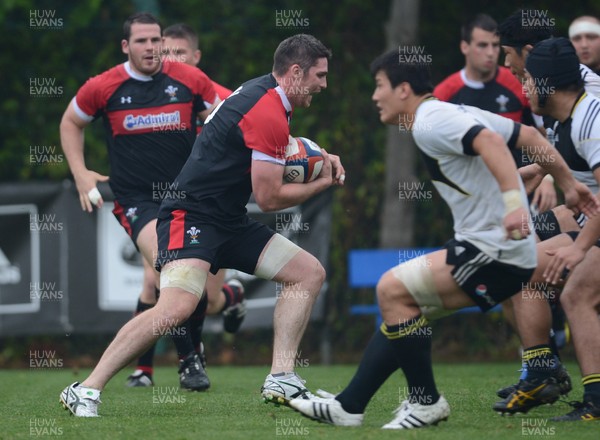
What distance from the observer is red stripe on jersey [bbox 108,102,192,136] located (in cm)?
790

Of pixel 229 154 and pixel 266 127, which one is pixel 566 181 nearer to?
pixel 266 127

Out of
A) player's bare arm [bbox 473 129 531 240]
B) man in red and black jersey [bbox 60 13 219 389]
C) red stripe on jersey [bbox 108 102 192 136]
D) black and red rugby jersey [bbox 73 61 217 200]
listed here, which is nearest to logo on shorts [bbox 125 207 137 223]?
man in red and black jersey [bbox 60 13 219 389]

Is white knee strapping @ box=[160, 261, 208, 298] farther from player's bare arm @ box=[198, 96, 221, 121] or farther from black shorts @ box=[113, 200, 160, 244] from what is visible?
player's bare arm @ box=[198, 96, 221, 121]

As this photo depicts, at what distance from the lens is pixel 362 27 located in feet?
39.9

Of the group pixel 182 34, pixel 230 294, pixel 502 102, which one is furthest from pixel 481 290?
pixel 182 34

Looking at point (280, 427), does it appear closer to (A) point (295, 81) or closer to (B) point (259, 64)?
(A) point (295, 81)

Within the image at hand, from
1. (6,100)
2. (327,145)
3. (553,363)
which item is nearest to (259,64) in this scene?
(327,145)

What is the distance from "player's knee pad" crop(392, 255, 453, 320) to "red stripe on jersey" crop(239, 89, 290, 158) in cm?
122

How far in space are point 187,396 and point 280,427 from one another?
6.09 feet

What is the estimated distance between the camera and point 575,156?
589 cm

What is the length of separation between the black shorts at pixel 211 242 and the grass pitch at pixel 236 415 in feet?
2.88

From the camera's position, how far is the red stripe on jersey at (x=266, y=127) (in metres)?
6.08

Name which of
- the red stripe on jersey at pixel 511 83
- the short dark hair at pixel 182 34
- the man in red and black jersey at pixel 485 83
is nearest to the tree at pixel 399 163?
the man in red and black jersey at pixel 485 83

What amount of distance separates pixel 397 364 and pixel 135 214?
301 cm
